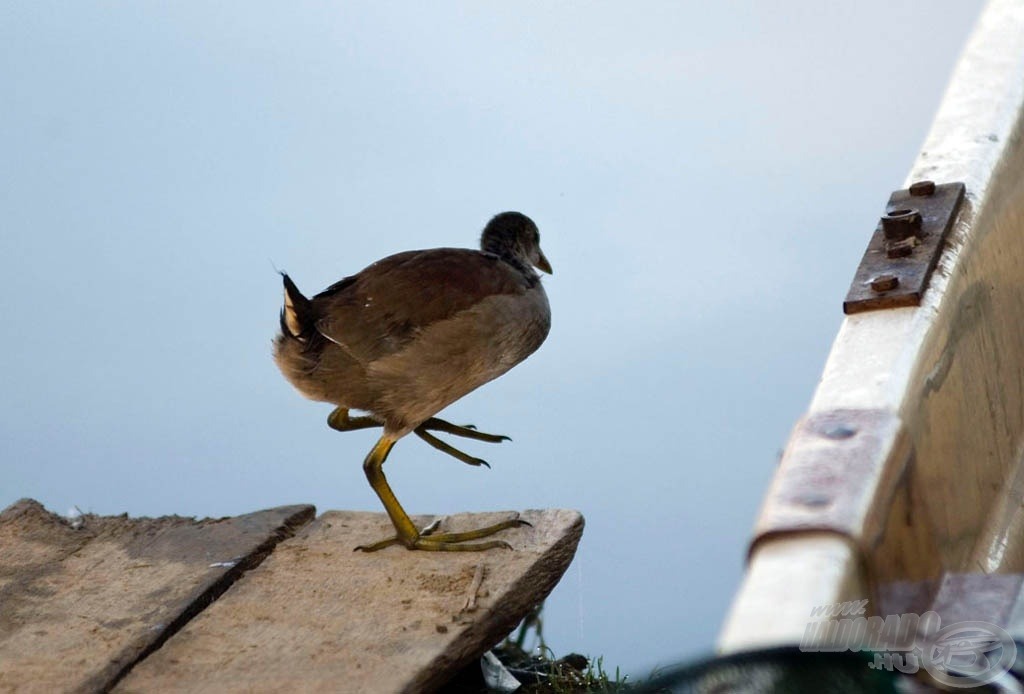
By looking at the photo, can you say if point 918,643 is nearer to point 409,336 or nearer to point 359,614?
point 359,614

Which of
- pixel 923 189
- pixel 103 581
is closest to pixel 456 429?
pixel 103 581

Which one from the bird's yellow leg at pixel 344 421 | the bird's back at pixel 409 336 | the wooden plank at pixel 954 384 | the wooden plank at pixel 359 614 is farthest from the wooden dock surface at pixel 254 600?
the wooden plank at pixel 954 384

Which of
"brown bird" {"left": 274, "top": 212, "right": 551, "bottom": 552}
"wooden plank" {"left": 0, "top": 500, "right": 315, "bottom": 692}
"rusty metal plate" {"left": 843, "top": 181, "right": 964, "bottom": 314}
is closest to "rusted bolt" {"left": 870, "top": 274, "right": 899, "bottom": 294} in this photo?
"rusty metal plate" {"left": 843, "top": 181, "right": 964, "bottom": 314}

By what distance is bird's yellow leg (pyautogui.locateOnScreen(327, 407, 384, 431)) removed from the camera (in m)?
4.12

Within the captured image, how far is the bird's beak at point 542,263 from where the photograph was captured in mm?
4336

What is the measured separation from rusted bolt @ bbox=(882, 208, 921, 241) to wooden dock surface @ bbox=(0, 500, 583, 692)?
A: 134 cm

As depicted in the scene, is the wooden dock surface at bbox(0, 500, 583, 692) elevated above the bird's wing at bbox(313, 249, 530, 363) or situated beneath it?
situated beneath

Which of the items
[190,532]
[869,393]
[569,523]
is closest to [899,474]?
[869,393]

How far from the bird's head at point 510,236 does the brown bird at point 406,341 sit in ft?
1.20

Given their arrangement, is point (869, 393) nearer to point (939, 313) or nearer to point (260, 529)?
point (939, 313)

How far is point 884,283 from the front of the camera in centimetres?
225

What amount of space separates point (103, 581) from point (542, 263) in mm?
1574

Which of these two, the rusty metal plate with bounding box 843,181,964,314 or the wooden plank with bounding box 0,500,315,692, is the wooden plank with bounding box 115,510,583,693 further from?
the rusty metal plate with bounding box 843,181,964,314

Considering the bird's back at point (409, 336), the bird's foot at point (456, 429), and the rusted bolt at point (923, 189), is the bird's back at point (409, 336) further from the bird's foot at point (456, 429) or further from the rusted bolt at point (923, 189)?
the rusted bolt at point (923, 189)
